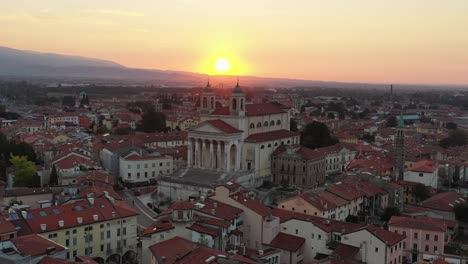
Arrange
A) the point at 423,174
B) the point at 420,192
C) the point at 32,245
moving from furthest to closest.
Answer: the point at 423,174, the point at 420,192, the point at 32,245

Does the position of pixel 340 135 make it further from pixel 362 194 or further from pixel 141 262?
pixel 141 262

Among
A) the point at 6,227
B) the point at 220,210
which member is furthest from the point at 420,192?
the point at 6,227

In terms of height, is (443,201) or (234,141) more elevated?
(234,141)

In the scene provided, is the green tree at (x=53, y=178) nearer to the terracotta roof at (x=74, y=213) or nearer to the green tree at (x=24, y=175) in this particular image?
the green tree at (x=24, y=175)

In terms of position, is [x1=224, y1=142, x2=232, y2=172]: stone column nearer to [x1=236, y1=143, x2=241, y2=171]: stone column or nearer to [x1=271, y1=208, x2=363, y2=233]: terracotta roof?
[x1=236, y1=143, x2=241, y2=171]: stone column

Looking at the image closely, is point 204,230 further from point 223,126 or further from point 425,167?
point 425,167

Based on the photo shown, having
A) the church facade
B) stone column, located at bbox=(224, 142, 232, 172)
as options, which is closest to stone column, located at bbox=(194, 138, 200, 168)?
the church facade

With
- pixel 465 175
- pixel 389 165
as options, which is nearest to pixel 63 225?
pixel 389 165

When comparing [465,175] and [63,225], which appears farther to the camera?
[465,175]
